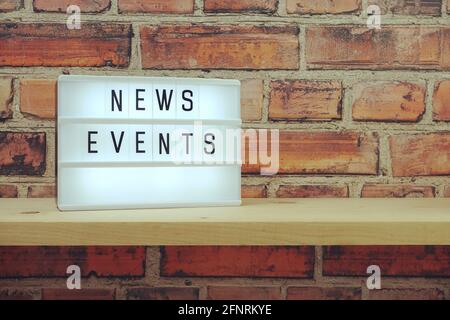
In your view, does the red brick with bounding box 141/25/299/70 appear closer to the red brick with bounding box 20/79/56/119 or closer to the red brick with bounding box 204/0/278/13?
the red brick with bounding box 204/0/278/13

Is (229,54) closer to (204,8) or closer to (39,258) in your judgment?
(204,8)

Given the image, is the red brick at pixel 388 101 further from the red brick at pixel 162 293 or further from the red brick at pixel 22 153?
the red brick at pixel 22 153

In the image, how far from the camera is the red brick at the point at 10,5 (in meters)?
1.04

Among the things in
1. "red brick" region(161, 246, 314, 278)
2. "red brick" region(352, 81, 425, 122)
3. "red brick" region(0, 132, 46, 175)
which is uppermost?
"red brick" region(352, 81, 425, 122)

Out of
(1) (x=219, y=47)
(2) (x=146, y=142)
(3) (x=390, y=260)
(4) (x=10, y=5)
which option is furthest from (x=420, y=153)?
(4) (x=10, y=5)

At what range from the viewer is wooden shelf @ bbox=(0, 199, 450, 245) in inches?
28.3

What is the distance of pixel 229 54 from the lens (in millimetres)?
1065

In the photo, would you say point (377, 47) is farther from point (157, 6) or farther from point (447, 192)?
point (157, 6)

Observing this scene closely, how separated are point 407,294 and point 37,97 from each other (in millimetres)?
812

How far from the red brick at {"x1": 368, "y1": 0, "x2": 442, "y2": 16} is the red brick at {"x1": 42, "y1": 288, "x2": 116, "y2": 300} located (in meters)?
0.76

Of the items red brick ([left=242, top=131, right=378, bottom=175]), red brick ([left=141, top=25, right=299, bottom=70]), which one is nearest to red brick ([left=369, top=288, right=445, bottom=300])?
red brick ([left=242, top=131, right=378, bottom=175])

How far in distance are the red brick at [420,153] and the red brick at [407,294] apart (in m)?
0.23

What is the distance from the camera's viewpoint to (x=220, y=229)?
0.74 metres
